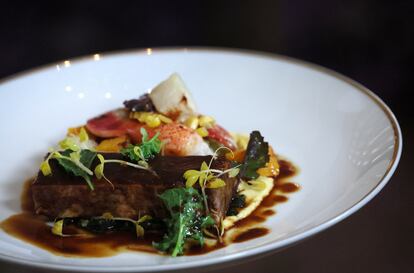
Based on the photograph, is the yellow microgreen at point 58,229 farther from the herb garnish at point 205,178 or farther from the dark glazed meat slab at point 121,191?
the herb garnish at point 205,178

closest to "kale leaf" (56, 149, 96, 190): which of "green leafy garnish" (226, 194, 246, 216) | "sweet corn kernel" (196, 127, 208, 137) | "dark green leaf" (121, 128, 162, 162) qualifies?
"dark green leaf" (121, 128, 162, 162)

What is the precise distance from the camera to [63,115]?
422 cm

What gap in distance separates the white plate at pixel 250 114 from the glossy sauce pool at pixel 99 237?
64mm

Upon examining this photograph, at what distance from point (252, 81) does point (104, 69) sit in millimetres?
1168

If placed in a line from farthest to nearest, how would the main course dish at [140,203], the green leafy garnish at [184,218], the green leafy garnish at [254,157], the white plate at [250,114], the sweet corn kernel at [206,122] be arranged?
the sweet corn kernel at [206,122], the green leafy garnish at [254,157], the white plate at [250,114], the main course dish at [140,203], the green leafy garnish at [184,218]

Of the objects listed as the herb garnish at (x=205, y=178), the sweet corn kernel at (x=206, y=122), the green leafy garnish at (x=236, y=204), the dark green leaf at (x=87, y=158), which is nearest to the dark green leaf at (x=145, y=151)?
the dark green leaf at (x=87, y=158)

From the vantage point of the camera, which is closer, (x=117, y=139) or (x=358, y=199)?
(x=358, y=199)

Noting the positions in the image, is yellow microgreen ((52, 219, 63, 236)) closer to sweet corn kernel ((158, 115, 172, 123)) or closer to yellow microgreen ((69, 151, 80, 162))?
yellow microgreen ((69, 151, 80, 162))

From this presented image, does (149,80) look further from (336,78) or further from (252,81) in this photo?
(336,78)

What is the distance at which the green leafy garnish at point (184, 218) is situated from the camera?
8.57ft

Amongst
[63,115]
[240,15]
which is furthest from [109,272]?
[240,15]

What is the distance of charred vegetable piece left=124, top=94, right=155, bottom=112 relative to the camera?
12.4 feet

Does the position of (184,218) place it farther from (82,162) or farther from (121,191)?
(82,162)

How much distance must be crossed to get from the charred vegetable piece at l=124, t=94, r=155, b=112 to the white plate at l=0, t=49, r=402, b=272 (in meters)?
0.56
